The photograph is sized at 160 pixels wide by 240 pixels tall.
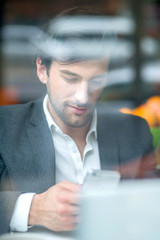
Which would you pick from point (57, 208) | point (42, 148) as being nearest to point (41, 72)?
point (42, 148)

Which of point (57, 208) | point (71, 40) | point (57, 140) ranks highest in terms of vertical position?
point (71, 40)

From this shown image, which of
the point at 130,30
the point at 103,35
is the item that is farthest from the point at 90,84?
the point at 130,30

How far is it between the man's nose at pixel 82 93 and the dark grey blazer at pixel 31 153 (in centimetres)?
13

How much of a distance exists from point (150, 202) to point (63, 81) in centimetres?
49

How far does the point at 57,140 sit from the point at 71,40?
0.33 metres

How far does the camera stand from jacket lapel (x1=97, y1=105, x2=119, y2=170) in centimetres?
120

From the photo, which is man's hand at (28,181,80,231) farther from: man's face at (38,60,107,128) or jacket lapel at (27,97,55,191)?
man's face at (38,60,107,128)

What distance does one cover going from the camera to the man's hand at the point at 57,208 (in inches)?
37.1

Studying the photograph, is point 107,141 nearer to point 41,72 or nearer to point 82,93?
point 82,93

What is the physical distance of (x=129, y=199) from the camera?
2.45ft

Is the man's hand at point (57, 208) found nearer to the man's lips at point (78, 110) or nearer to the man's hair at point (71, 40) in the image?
the man's lips at point (78, 110)

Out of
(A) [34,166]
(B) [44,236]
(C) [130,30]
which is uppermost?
(C) [130,30]

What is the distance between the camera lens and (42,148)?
1.11 m

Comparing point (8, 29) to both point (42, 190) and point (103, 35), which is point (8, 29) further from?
point (42, 190)
